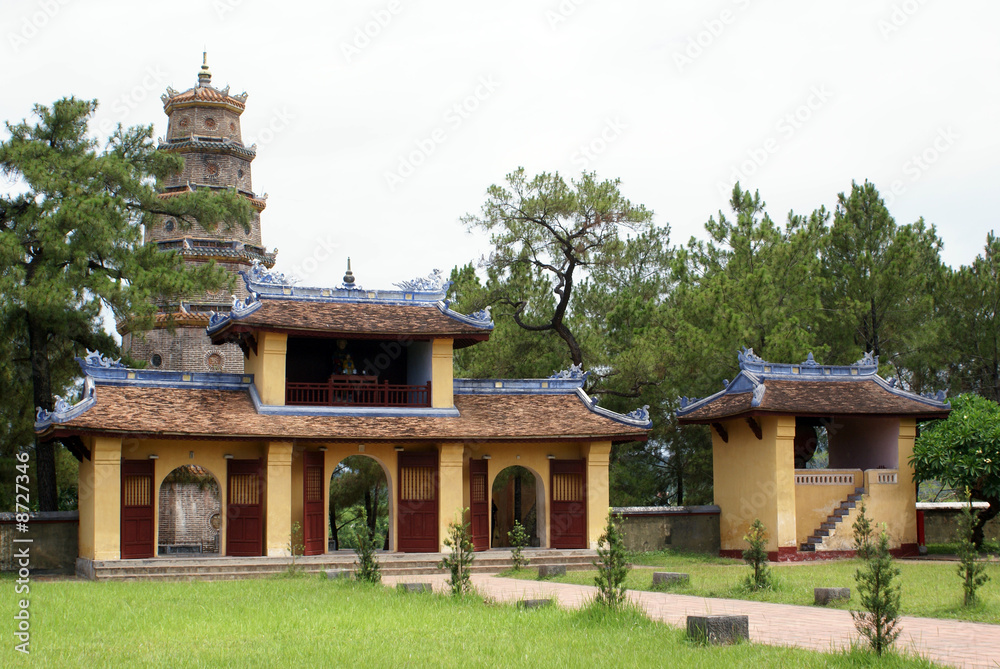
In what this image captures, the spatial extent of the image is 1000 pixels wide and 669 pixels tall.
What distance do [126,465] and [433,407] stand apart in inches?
272

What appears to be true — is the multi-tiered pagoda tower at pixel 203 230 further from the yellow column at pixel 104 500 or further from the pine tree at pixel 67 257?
the yellow column at pixel 104 500

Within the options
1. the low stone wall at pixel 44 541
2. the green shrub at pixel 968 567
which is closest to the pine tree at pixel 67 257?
→ the low stone wall at pixel 44 541

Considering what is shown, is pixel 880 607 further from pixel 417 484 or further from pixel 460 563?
pixel 417 484

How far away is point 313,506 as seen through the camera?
2427 cm

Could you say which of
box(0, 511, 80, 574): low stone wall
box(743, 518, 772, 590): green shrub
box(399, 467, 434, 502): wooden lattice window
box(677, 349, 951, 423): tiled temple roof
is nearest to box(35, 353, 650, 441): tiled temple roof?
box(399, 467, 434, 502): wooden lattice window

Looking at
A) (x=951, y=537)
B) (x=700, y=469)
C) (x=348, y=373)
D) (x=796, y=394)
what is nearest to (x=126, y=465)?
(x=348, y=373)

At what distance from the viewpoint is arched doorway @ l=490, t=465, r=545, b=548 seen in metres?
30.2

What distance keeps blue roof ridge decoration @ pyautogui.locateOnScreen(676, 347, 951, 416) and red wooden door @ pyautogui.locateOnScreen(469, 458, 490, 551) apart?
17.2ft

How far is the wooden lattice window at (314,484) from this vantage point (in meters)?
24.3

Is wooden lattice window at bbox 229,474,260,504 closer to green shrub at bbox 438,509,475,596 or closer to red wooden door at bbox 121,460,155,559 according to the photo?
red wooden door at bbox 121,460,155,559

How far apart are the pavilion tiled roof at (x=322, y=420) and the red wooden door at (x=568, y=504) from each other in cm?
116

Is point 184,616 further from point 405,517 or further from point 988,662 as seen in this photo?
point 405,517

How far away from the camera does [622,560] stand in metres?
13.6

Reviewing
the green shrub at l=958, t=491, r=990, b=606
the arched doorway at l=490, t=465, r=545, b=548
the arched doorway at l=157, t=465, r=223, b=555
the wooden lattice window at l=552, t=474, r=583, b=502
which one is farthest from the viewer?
the arched doorway at l=157, t=465, r=223, b=555
